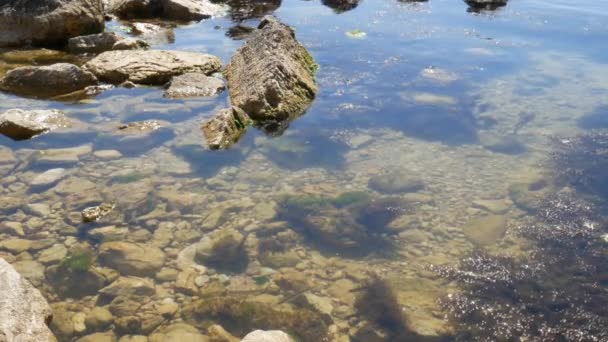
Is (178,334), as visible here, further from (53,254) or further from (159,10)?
(159,10)

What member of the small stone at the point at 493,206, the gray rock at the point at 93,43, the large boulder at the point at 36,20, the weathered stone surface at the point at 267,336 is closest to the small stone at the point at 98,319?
the weathered stone surface at the point at 267,336

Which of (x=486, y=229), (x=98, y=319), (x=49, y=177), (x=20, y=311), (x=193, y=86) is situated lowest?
(x=486, y=229)

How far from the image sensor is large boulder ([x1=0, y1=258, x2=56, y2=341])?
4.19 metres

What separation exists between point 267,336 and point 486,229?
11.5 ft

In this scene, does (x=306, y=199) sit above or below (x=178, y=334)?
above

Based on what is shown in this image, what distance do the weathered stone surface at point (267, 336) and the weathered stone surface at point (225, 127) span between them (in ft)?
14.3

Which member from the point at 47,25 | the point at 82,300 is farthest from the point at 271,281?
the point at 47,25

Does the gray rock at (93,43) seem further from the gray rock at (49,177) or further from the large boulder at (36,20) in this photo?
the gray rock at (49,177)

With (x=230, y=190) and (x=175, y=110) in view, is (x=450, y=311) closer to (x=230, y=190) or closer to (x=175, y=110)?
(x=230, y=190)

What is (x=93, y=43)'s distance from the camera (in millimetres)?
13203

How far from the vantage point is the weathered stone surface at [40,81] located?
10.4 metres

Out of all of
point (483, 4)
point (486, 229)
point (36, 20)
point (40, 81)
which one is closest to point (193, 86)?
point (40, 81)

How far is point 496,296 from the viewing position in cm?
551

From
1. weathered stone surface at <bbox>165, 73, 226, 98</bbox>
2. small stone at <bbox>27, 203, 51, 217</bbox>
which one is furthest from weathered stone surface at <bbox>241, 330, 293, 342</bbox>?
weathered stone surface at <bbox>165, 73, 226, 98</bbox>
